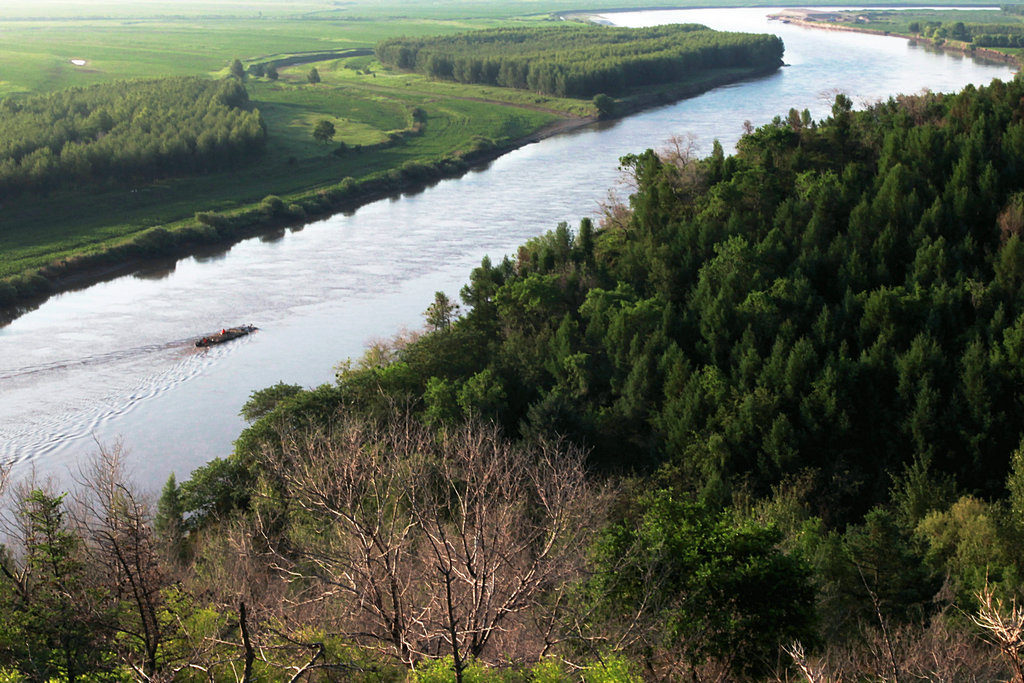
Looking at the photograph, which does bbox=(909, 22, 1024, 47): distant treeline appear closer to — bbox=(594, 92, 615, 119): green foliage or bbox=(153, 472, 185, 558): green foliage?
bbox=(594, 92, 615, 119): green foliage

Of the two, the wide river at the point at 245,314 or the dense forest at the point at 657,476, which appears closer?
the dense forest at the point at 657,476

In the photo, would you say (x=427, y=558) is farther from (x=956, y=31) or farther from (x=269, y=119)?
(x=956, y=31)

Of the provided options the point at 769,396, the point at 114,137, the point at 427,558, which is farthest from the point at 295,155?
the point at 427,558

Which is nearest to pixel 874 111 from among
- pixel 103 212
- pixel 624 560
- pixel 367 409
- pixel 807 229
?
pixel 807 229

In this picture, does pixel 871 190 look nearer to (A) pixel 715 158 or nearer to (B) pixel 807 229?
(B) pixel 807 229

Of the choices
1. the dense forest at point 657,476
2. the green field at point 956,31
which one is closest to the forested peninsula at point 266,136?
the dense forest at point 657,476

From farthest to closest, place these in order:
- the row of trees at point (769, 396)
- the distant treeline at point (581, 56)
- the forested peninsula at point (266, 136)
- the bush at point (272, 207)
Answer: the distant treeline at point (581, 56)
the bush at point (272, 207)
the forested peninsula at point (266, 136)
the row of trees at point (769, 396)

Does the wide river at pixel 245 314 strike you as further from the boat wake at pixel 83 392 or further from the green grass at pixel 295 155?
the green grass at pixel 295 155
